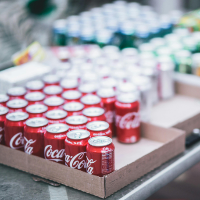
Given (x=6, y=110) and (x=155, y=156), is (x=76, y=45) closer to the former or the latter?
(x=6, y=110)

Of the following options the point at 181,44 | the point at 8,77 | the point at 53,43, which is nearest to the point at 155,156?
the point at 8,77

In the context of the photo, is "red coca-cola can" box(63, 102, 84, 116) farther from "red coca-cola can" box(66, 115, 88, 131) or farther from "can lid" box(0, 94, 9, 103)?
"can lid" box(0, 94, 9, 103)

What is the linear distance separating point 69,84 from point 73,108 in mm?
310

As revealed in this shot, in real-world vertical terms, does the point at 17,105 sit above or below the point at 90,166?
above

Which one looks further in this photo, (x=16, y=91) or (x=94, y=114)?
(x=16, y=91)

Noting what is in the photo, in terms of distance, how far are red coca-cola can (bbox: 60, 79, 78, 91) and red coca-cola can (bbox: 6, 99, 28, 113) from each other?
11.0 inches

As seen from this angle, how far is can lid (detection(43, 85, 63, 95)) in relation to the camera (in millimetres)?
1866

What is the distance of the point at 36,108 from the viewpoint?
168 cm

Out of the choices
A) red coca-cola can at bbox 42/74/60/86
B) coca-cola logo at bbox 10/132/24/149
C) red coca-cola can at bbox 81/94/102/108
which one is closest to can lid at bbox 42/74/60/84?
red coca-cola can at bbox 42/74/60/86

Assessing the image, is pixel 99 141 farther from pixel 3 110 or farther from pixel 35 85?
pixel 35 85

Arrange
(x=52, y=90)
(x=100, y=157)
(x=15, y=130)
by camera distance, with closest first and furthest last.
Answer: (x=100, y=157)
(x=15, y=130)
(x=52, y=90)

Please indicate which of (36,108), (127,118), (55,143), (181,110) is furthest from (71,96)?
(181,110)

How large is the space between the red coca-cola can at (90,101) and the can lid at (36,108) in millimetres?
195

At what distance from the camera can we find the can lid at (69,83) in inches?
76.3
